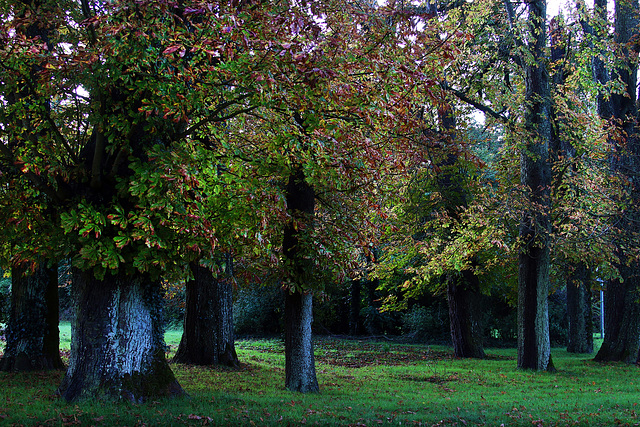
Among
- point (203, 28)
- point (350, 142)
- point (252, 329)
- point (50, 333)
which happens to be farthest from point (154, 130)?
point (252, 329)

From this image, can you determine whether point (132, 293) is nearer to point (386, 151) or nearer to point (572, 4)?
point (386, 151)

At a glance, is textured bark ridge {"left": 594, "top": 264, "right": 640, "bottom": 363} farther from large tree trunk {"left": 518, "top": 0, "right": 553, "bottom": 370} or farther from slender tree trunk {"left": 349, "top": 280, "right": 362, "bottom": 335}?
slender tree trunk {"left": 349, "top": 280, "right": 362, "bottom": 335}

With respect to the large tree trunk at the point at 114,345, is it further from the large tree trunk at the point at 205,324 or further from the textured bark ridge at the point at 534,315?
the textured bark ridge at the point at 534,315

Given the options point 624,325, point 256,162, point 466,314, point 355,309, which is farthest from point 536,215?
point 355,309

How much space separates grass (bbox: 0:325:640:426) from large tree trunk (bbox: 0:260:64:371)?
26.1 inches

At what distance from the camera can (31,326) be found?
36.8ft

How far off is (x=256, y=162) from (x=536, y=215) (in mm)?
9855

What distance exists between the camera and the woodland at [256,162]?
6.80 meters

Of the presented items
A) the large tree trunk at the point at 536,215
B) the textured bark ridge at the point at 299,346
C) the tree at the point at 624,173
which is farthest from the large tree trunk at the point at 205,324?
the tree at the point at 624,173

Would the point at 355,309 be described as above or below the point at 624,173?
below

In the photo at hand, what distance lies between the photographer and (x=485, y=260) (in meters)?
18.4

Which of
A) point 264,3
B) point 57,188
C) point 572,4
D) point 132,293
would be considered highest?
point 572,4

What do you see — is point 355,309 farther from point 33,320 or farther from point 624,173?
point 33,320

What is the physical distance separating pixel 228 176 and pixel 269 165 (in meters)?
1.49
